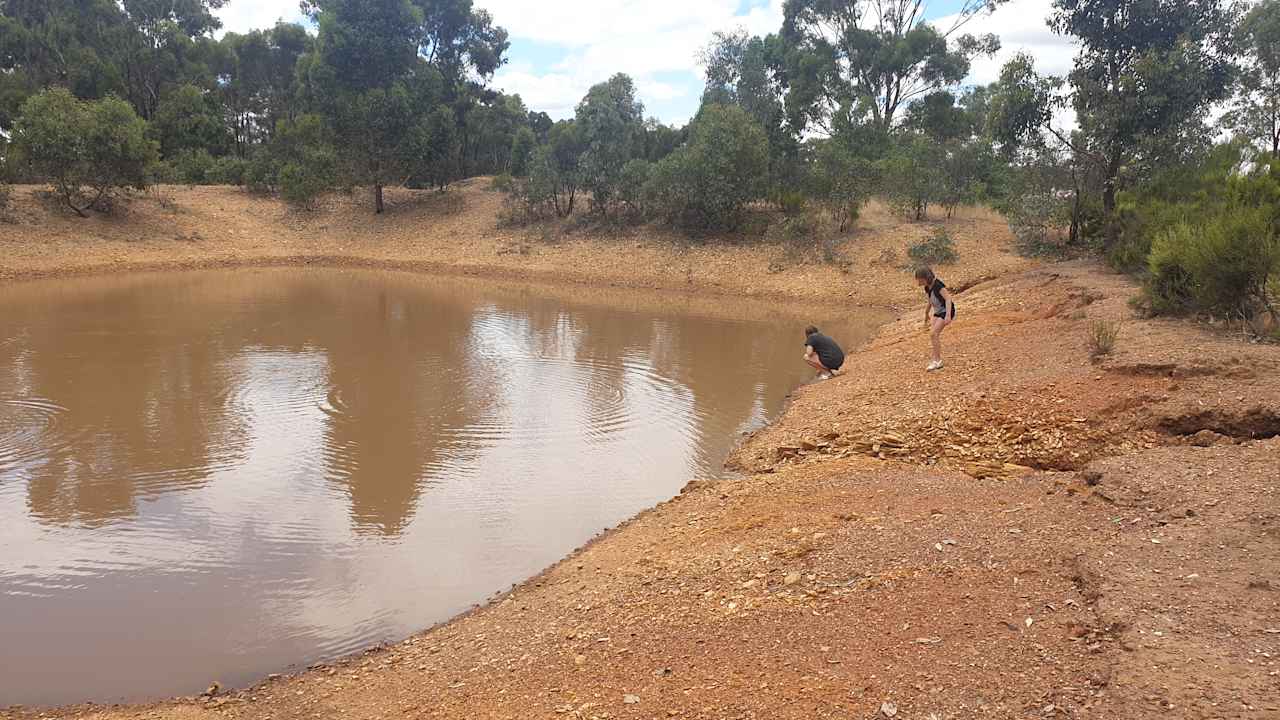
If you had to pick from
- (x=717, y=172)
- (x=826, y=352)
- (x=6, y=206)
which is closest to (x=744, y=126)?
(x=717, y=172)

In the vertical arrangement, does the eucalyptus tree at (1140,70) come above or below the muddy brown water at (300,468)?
above

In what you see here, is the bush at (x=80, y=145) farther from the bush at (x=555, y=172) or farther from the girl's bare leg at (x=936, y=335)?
the girl's bare leg at (x=936, y=335)

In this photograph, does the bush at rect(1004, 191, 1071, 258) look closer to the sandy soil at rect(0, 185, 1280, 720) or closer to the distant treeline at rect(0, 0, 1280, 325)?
the distant treeline at rect(0, 0, 1280, 325)

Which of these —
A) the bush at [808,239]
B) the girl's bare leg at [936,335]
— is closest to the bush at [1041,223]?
the bush at [808,239]

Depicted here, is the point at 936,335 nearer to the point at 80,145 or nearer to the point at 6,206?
the point at 80,145

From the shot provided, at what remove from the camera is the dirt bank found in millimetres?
24562

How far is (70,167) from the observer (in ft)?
89.2

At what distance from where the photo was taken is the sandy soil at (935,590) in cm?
377

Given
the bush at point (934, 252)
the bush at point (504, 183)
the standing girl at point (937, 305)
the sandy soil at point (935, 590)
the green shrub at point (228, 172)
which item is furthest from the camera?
the green shrub at point (228, 172)

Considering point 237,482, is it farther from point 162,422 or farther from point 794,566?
point 794,566

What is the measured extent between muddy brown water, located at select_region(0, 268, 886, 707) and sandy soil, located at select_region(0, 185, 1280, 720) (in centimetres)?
61

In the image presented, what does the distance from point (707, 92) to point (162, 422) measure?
2967cm

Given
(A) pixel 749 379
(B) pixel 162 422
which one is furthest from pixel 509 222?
(B) pixel 162 422

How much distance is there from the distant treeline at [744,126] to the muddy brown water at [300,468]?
7.33 meters
